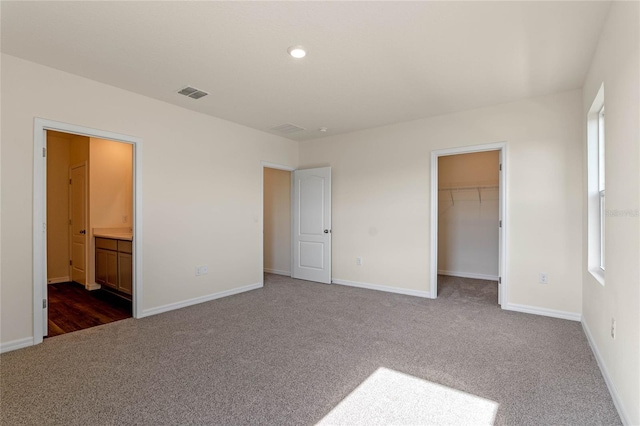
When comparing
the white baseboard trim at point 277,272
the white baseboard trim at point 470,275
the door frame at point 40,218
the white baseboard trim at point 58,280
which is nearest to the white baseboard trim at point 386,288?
the white baseboard trim at point 277,272

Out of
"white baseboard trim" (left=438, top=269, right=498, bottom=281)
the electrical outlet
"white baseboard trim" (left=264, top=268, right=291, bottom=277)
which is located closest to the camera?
the electrical outlet

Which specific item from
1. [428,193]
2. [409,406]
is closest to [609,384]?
[409,406]

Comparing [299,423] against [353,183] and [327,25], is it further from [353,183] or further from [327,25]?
[353,183]

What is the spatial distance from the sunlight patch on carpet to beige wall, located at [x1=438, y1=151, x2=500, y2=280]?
4293 mm

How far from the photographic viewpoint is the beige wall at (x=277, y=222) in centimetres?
614

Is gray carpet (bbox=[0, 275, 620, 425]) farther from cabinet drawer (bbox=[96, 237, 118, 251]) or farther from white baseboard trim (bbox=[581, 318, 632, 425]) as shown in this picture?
cabinet drawer (bbox=[96, 237, 118, 251])

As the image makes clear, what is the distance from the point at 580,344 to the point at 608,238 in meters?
1.15

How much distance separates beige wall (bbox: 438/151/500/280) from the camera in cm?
570

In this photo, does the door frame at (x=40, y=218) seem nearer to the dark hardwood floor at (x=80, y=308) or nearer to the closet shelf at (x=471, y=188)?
the dark hardwood floor at (x=80, y=308)

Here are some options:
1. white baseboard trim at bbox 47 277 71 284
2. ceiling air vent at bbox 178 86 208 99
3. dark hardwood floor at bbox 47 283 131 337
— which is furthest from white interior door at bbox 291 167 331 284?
white baseboard trim at bbox 47 277 71 284

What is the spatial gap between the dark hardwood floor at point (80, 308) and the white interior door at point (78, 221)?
→ 345 mm

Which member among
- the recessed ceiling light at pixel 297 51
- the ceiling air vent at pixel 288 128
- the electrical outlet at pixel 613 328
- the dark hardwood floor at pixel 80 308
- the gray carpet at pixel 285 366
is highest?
the recessed ceiling light at pixel 297 51

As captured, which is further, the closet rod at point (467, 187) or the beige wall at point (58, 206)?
the closet rod at point (467, 187)

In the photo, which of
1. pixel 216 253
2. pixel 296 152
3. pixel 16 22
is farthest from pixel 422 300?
pixel 16 22
